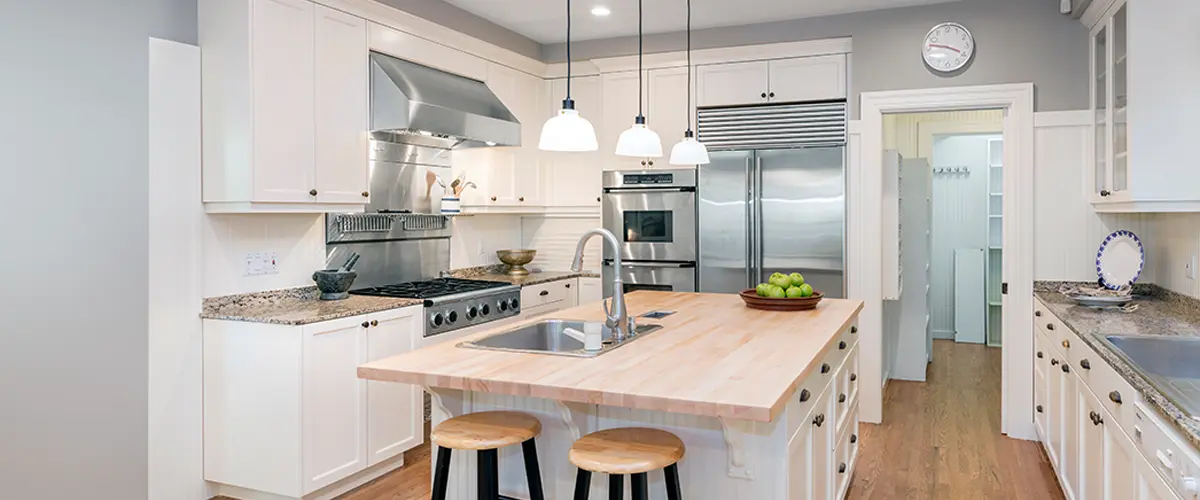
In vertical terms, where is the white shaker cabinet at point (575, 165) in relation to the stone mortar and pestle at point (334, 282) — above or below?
above

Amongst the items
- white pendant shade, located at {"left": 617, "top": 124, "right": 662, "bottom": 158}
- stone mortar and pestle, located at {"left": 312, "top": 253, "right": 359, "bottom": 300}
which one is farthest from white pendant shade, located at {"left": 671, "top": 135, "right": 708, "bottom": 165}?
stone mortar and pestle, located at {"left": 312, "top": 253, "right": 359, "bottom": 300}

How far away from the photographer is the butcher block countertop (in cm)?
186

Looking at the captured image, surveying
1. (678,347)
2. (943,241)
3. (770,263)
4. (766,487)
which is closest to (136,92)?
(678,347)

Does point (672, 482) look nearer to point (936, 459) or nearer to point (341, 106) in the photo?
point (936, 459)

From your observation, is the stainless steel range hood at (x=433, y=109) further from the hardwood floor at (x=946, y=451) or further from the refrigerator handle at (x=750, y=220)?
the hardwood floor at (x=946, y=451)

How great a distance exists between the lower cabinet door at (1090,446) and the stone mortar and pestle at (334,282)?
3.25m

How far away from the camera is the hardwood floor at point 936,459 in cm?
357

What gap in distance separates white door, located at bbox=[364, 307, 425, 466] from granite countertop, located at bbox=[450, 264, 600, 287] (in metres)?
1.14

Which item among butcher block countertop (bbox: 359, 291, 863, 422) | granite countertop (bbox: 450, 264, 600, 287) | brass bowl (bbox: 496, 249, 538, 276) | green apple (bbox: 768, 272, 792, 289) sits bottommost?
butcher block countertop (bbox: 359, 291, 863, 422)

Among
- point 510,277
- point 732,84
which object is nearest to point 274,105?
point 510,277

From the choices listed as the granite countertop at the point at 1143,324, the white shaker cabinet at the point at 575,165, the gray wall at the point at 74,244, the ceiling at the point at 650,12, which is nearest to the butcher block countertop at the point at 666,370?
the granite countertop at the point at 1143,324

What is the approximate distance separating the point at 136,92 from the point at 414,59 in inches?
60.1

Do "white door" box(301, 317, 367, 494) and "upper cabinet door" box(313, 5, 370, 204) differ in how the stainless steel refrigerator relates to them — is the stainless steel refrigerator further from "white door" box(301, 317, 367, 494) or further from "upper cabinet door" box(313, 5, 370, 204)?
"white door" box(301, 317, 367, 494)

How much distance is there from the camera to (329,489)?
3.47m
